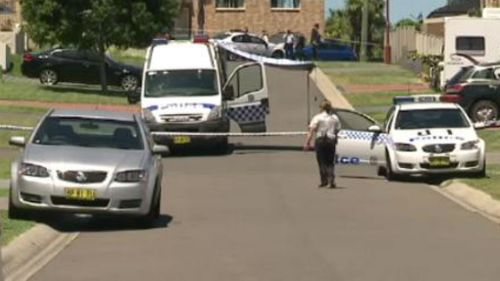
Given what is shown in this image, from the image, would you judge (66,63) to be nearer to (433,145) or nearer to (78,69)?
(78,69)

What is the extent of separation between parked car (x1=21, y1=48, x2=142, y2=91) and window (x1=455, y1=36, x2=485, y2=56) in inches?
491

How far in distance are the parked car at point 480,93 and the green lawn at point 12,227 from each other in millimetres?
22286

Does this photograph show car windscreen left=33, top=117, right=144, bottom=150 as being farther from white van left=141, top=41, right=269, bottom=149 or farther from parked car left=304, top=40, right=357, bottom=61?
parked car left=304, top=40, right=357, bottom=61

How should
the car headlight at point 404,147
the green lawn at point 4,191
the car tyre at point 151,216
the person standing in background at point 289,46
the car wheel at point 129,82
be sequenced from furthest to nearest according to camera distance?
the person standing in background at point 289,46 → the car wheel at point 129,82 → the car headlight at point 404,147 → the green lawn at point 4,191 → the car tyre at point 151,216

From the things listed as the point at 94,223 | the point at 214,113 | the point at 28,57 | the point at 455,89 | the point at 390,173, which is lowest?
the point at 390,173

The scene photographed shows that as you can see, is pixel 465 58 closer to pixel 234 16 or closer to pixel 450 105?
pixel 450 105

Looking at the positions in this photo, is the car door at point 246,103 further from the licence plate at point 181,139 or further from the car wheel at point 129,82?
the car wheel at point 129,82

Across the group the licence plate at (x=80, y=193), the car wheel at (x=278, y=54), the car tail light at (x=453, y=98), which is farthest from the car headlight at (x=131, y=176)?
the car wheel at (x=278, y=54)

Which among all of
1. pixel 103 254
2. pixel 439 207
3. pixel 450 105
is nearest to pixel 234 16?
pixel 450 105

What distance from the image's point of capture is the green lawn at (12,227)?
1552 cm

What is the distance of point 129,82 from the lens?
5166 centimetres

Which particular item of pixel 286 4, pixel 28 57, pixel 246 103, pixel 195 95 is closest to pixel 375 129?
pixel 195 95

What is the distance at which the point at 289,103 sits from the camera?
160 feet

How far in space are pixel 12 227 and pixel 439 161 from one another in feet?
37.7
